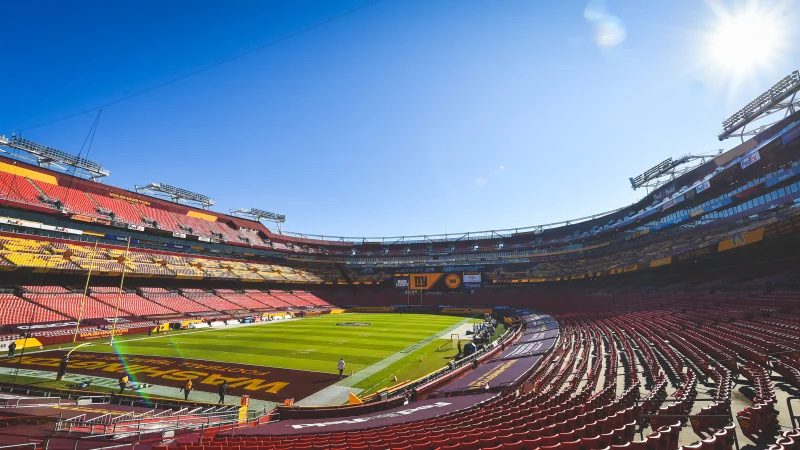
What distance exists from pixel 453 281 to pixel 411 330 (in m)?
36.5

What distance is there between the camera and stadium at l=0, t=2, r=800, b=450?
34.3ft

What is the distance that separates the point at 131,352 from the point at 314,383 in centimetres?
1780

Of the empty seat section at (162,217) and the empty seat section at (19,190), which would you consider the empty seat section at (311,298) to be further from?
the empty seat section at (19,190)

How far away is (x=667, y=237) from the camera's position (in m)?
50.8

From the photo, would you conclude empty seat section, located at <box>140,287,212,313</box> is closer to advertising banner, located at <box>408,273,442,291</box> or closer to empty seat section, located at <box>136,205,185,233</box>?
empty seat section, located at <box>136,205,185,233</box>

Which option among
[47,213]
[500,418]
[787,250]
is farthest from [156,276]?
[787,250]

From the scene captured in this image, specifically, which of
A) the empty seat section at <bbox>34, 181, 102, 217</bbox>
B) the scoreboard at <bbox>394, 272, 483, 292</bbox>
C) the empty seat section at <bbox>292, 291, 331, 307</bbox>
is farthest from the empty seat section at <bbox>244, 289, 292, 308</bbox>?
the scoreboard at <bbox>394, 272, 483, 292</bbox>

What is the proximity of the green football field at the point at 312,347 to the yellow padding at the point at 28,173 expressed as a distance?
30738 mm

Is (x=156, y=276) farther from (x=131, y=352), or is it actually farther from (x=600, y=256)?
(x=600, y=256)

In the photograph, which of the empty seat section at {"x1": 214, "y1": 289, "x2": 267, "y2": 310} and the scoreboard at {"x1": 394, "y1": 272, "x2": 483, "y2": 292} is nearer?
the empty seat section at {"x1": 214, "y1": 289, "x2": 267, "y2": 310}

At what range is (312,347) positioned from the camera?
3191cm

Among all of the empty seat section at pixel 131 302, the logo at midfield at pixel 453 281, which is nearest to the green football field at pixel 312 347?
the empty seat section at pixel 131 302

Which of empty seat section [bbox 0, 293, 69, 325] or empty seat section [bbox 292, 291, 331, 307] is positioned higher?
empty seat section [bbox 292, 291, 331, 307]

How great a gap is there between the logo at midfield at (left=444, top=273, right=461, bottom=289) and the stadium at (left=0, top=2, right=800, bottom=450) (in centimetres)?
46
